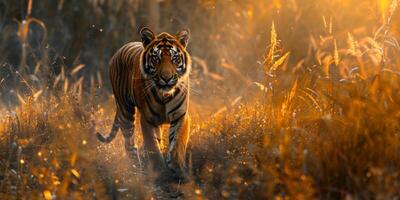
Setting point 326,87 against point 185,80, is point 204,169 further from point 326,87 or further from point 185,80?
point 326,87

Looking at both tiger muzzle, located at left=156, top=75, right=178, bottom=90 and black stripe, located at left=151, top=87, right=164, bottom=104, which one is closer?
tiger muzzle, located at left=156, top=75, right=178, bottom=90

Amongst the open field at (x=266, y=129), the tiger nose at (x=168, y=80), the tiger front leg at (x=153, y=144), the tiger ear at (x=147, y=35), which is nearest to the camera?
the open field at (x=266, y=129)

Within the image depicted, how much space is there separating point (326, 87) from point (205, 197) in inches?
49.3

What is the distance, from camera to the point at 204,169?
5898 millimetres

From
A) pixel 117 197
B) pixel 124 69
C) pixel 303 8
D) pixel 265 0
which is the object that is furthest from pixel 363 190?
pixel 265 0

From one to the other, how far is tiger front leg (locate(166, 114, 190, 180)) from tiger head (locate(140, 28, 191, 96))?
0.31 metres

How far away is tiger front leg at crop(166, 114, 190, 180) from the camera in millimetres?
5996

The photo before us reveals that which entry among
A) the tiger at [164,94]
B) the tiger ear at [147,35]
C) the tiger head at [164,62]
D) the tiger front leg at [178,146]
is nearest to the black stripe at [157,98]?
the tiger at [164,94]

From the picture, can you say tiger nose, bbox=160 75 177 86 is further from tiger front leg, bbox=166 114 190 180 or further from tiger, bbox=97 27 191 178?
tiger front leg, bbox=166 114 190 180

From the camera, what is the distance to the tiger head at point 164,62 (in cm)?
599

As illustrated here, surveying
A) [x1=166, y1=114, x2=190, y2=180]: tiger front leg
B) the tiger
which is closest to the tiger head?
the tiger

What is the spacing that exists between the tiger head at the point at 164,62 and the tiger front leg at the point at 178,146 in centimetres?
31

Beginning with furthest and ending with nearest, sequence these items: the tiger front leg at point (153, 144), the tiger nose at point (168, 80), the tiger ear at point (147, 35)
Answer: the tiger ear at point (147, 35), the tiger front leg at point (153, 144), the tiger nose at point (168, 80)

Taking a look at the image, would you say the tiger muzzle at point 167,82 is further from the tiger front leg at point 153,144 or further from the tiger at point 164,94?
the tiger front leg at point 153,144
